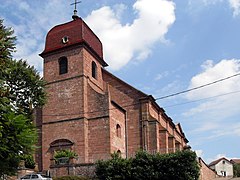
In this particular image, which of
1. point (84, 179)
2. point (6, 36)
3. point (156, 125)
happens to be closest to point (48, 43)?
point (156, 125)

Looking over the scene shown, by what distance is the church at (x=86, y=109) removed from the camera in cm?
3622

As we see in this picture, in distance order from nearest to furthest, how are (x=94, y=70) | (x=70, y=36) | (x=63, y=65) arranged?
(x=70, y=36)
(x=63, y=65)
(x=94, y=70)

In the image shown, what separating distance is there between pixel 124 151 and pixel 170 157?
456 inches

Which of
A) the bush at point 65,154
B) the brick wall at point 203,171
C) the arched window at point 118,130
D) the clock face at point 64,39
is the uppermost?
the clock face at point 64,39

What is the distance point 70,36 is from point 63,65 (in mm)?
3005

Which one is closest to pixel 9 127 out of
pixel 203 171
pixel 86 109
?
pixel 86 109

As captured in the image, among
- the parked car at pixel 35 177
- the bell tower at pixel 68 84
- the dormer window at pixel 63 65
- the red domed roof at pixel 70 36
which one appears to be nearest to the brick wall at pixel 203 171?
the bell tower at pixel 68 84

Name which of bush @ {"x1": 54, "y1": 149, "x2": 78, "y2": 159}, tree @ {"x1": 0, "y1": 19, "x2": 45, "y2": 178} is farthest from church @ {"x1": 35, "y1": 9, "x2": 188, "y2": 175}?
tree @ {"x1": 0, "y1": 19, "x2": 45, "y2": 178}

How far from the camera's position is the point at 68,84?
3828 centimetres

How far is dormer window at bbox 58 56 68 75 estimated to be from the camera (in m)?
39.2

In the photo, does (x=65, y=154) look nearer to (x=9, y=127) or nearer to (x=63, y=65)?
(x=63, y=65)

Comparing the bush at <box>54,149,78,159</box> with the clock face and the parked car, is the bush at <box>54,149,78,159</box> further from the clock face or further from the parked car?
the clock face

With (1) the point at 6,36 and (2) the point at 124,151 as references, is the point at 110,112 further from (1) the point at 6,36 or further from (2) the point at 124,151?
(1) the point at 6,36

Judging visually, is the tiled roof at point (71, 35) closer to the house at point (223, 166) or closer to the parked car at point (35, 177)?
the parked car at point (35, 177)
